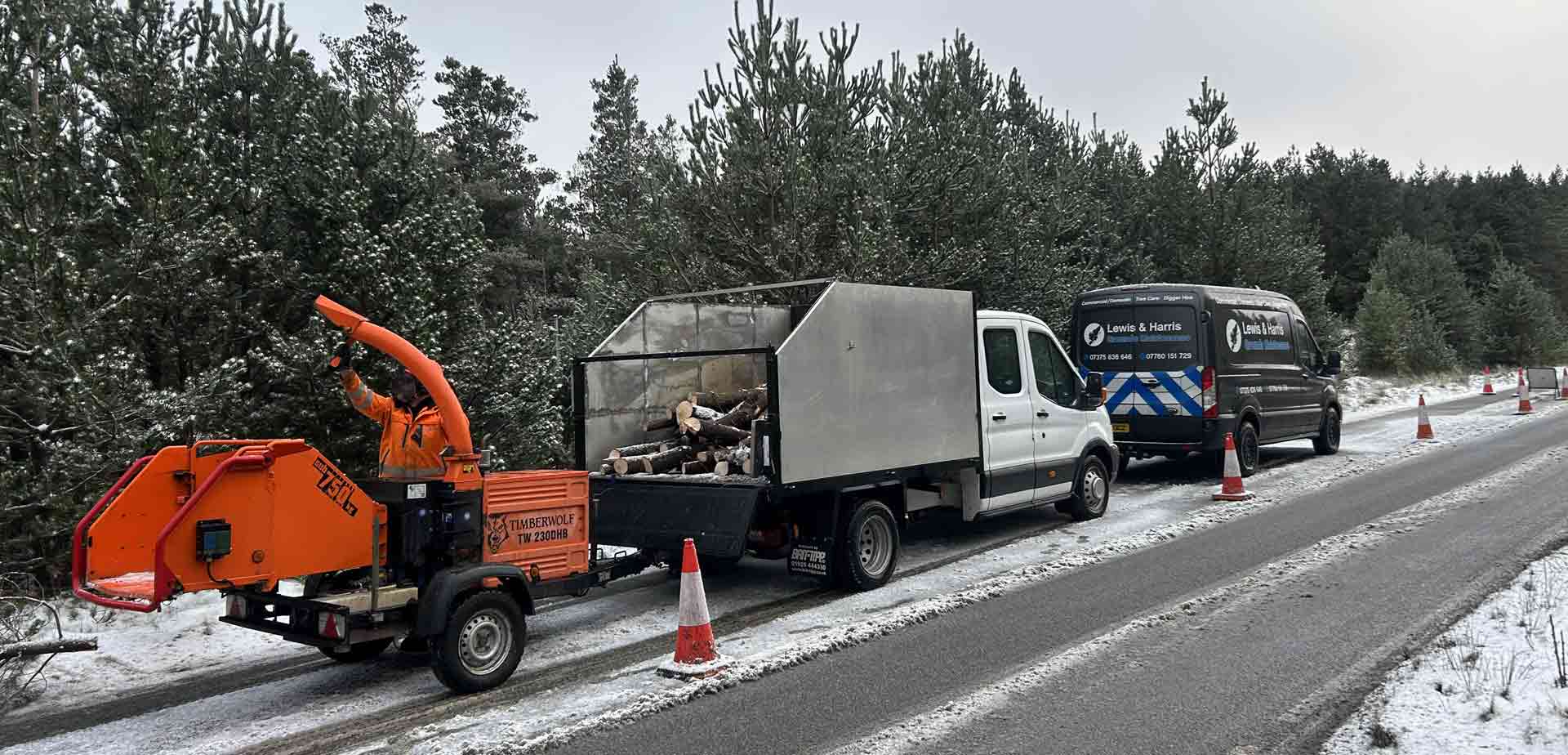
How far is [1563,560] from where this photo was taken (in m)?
7.10

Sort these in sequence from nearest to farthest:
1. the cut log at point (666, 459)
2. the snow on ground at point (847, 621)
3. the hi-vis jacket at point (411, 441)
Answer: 1. the snow on ground at point (847, 621)
2. the hi-vis jacket at point (411, 441)
3. the cut log at point (666, 459)

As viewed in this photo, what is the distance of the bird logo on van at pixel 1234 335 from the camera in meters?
12.7

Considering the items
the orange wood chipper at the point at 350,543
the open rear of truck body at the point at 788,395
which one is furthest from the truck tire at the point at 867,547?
the orange wood chipper at the point at 350,543

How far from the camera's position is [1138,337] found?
12.8 m

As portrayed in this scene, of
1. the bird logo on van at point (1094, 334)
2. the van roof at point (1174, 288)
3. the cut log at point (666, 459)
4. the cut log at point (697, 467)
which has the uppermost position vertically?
the van roof at point (1174, 288)

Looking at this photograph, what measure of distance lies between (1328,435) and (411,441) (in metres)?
14.4

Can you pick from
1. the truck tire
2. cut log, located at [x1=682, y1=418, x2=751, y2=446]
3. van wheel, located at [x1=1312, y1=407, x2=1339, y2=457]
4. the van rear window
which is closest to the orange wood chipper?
cut log, located at [x1=682, y1=418, x2=751, y2=446]

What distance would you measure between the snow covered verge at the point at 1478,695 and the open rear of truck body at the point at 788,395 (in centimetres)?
358

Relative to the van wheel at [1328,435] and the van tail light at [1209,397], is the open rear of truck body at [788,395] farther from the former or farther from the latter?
the van wheel at [1328,435]

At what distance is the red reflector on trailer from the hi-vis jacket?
3.21ft

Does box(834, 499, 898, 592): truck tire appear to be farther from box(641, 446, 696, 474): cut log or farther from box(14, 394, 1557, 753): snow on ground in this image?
box(641, 446, 696, 474): cut log

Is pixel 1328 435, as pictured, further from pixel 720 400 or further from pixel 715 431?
pixel 715 431

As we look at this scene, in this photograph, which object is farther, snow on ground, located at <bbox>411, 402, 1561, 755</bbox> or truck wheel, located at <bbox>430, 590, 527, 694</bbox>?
truck wheel, located at <bbox>430, 590, 527, 694</bbox>

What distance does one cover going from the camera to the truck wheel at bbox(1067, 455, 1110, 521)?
10.0 meters
